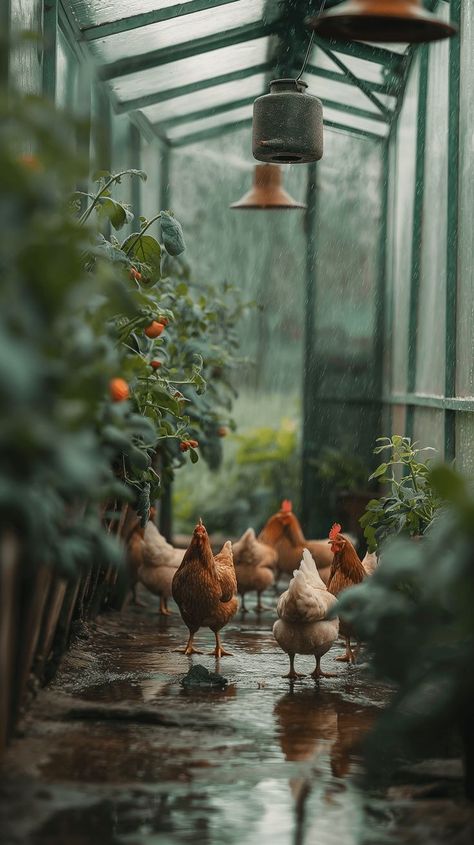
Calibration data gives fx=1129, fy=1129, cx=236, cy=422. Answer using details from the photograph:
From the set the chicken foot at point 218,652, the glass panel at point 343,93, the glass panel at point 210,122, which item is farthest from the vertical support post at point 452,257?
the glass panel at point 210,122

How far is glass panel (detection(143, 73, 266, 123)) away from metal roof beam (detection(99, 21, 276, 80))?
2.34 feet

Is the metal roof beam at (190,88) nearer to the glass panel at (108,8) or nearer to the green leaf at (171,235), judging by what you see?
the glass panel at (108,8)

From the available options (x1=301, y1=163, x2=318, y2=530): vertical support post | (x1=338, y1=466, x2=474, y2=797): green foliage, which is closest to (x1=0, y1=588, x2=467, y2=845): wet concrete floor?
(x1=338, y1=466, x2=474, y2=797): green foliage

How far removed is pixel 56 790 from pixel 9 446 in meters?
1.31

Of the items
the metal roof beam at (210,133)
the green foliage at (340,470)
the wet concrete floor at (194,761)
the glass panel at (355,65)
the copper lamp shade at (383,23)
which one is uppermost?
the glass panel at (355,65)

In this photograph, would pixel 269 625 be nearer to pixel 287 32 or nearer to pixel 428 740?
pixel 428 740

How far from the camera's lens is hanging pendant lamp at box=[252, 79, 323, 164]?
6352 mm

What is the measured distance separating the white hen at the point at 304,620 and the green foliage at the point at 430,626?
4.94ft

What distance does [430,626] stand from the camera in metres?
3.20

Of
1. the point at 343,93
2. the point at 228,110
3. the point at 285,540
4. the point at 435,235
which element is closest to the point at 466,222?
the point at 435,235

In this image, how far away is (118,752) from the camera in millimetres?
3805

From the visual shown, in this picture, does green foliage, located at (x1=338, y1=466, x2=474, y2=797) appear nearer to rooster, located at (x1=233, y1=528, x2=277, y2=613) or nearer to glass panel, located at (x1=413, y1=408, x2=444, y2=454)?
rooster, located at (x1=233, y1=528, x2=277, y2=613)

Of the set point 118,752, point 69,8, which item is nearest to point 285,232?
point 69,8

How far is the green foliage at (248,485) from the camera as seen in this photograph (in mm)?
10109
